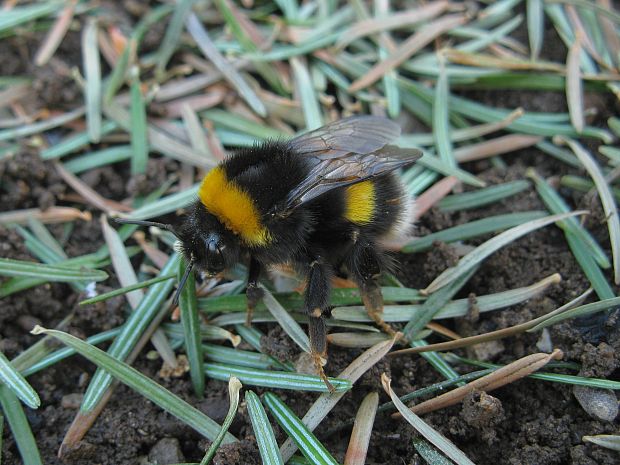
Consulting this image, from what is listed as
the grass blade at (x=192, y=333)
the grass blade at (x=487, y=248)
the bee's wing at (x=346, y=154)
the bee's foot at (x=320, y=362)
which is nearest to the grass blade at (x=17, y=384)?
A: the grass blade at (x=192, y=333)

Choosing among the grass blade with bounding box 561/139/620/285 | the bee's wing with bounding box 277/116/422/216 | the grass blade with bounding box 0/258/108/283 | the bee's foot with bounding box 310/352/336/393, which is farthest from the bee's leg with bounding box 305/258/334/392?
the grass blade with bounding box 561/139/620/285

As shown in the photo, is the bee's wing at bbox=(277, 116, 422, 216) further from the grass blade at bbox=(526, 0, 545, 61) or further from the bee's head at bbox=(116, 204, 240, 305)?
the grass blade at bbox=(526, 0, 545, 61)

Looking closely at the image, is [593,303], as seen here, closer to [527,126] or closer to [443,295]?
[443,295]

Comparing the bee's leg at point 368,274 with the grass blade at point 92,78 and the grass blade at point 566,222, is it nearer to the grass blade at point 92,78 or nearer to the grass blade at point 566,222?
the grass blade at point 566,222

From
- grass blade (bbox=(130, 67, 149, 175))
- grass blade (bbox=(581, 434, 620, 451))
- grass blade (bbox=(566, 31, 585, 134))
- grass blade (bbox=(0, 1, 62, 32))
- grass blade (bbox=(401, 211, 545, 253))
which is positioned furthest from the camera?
grass blade (bbox=(0, 1, 62, 32))

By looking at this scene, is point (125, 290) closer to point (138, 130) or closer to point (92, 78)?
point (138, 130)

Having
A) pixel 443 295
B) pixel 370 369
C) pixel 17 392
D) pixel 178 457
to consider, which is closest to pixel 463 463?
pixel 370 369

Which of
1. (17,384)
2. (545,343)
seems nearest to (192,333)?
(17,384)
